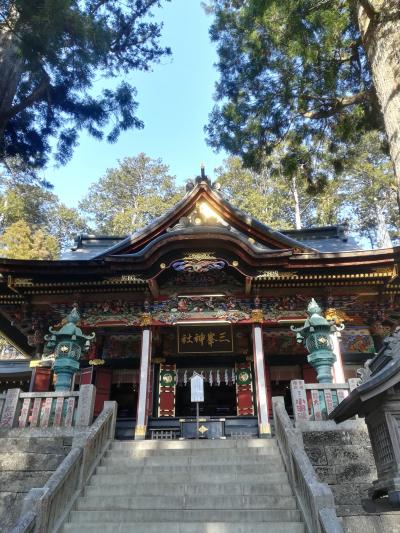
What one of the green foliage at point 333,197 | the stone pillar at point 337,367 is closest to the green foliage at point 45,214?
the green foliage at point 333,197

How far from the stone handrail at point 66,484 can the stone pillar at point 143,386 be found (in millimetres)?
1529

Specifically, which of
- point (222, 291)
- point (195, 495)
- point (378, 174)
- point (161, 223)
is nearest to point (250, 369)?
point (222, 291)

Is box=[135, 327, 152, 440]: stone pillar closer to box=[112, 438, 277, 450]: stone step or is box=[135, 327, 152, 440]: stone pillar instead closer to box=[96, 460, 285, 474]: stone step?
box=[112, 438, 277, 450]: stone step

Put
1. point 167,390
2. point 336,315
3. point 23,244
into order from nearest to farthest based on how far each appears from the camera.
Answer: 1. point 336,315
2. point 167,390
3. point 23,244

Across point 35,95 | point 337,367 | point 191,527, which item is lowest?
point 191,527

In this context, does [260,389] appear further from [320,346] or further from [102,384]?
[102,384]

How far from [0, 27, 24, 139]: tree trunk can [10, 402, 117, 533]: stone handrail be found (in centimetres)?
641

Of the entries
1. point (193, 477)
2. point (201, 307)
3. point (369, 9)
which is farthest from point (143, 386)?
point (369, 9)

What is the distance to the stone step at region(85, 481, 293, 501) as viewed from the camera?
5.61 m

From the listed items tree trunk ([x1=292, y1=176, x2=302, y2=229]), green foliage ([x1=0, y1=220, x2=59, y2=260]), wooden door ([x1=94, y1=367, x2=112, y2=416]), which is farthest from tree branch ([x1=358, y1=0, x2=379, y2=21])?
green foliage ([x1=0, y1=220, x2=59, y2=260])

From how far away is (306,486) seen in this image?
4.80 meters

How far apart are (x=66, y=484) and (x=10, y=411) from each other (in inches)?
101

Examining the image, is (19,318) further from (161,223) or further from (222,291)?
(222,291)

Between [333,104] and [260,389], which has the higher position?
[333,104]
